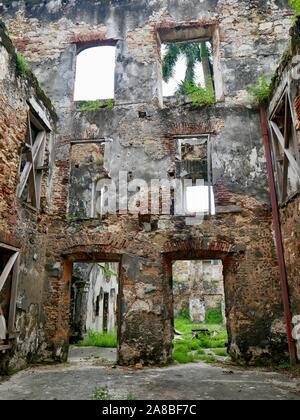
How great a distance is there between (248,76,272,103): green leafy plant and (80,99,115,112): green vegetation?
12.2 feet

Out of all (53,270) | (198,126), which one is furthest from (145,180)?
(53,270)

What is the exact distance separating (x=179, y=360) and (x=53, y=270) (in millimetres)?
3650

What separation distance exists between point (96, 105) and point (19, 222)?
4.13 m

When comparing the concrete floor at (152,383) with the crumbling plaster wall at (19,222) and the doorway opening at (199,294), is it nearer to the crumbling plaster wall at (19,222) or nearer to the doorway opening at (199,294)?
the crumbling plaster wall at (19,222)

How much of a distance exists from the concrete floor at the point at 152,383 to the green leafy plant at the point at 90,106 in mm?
6466

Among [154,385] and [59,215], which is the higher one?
[59,215]

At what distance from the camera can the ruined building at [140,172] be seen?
23.9 feet

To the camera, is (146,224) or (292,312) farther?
(146,224)

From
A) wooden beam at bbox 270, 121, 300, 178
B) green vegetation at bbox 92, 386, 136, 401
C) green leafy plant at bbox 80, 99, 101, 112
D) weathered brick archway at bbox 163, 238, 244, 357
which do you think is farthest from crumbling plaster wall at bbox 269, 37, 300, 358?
green leafy plant at bbox 80, 99, 101, 112

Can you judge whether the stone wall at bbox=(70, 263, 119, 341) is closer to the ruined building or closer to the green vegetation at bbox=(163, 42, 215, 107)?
the ruined building

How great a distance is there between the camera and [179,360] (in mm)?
8195

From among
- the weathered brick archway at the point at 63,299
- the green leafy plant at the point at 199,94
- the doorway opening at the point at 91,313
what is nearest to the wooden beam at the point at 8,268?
the weathered brick archway at the point at 63,299

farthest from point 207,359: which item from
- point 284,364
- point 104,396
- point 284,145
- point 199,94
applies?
point 199,94
